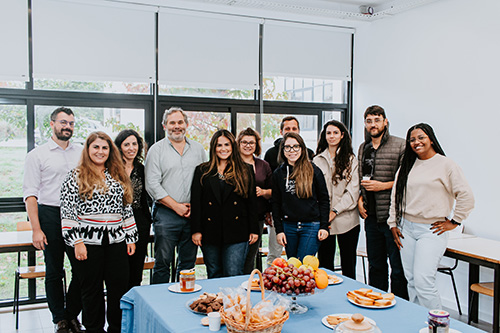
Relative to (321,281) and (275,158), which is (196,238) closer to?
(275,158)

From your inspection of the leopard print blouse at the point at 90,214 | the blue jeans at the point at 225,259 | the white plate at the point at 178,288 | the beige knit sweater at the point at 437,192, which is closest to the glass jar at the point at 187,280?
the white plate at the point at 178,288

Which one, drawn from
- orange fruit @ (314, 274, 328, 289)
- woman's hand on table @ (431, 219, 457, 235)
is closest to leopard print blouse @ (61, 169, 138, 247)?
orange fruit @ (314, 274, 328, 289)

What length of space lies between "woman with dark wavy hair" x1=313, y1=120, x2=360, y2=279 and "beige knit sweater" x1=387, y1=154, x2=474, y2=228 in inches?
21.7

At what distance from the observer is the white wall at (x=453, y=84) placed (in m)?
4.32

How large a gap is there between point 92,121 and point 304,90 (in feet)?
8.72

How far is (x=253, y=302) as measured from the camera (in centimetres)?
235

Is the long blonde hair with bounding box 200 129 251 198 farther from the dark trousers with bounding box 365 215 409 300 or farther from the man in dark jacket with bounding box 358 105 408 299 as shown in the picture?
the dark trousers with bounding box 365 215 409 300

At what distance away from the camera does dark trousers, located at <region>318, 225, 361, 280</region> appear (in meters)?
3.98

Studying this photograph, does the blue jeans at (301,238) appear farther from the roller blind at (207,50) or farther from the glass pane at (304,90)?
the glass pane at (304,90)

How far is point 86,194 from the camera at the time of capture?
3.19 m

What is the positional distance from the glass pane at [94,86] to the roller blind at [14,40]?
Result: 0.68ft

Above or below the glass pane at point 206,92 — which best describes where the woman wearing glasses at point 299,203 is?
below

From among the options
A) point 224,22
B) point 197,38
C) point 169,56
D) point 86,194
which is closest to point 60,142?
point 86,194

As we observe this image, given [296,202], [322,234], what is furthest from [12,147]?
[322,234]
